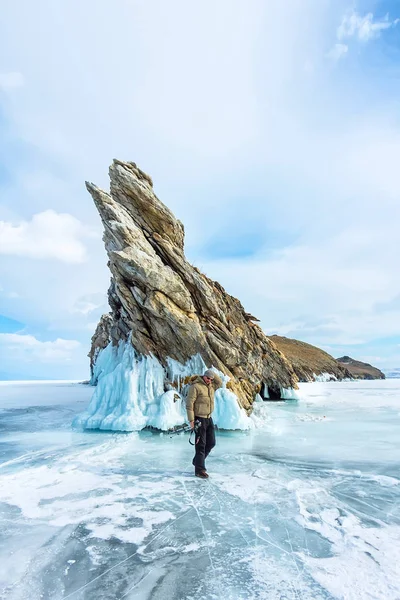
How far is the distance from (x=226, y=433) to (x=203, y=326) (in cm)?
584

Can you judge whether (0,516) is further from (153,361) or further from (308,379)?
(308,379)

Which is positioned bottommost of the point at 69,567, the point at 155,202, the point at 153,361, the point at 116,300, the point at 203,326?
the point at 69,567

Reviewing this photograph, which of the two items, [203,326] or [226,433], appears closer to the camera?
[226,433]

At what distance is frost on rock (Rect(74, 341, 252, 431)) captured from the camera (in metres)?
15.6

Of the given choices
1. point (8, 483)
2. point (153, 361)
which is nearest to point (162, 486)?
point (8, 483)

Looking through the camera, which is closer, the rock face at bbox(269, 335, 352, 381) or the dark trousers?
the dark trousers

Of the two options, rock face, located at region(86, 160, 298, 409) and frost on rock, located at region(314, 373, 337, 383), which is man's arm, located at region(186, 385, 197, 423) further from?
frost on rock, located at region(314, 373, 337, 383)

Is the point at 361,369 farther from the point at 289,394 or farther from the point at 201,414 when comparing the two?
the point at 201,414

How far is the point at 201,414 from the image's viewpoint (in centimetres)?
859

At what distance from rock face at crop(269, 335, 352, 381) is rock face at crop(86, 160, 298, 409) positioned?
76.9 meters

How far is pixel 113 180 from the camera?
19.8 metres

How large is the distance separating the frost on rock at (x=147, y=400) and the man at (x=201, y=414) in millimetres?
6951

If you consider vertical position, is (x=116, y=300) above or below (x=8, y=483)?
above

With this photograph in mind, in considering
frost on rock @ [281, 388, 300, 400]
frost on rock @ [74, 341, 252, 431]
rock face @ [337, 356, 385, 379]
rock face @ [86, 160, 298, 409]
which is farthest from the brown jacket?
rock face @ [337, 356, 385, 379]
